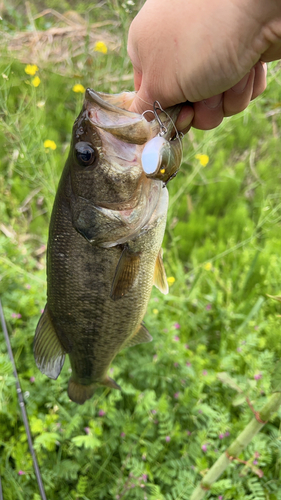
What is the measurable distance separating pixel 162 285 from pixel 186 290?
1216mm

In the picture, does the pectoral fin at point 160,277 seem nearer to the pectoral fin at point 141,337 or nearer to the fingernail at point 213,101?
the pectoral fin at point 141,337

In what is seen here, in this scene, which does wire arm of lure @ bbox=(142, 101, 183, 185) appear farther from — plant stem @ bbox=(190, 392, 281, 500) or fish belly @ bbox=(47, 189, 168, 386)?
plant stem @ bbox=(190, 392, 281, 500)

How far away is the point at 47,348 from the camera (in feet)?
4.25

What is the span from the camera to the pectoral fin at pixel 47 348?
127 centimetres

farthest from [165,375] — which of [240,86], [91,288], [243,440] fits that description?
[240,86]

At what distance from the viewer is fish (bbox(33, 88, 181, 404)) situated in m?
0.99

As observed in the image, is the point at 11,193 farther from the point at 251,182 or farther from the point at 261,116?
the point at 261,116

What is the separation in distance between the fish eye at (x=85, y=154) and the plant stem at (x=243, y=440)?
946 mm

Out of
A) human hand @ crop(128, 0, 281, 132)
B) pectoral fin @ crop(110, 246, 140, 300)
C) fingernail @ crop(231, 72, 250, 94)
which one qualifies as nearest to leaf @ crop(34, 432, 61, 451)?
pectoral fin @ crop(110, 246, 140, 300)

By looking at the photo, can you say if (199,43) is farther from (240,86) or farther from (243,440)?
(243,440)

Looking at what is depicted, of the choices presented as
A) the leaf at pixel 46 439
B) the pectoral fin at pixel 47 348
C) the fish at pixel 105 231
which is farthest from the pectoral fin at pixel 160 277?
the leaf at pixel 46 439

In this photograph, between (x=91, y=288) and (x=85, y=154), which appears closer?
(x=85, y=154)

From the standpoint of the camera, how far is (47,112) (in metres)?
3.88

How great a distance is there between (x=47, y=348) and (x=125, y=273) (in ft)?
1.39
